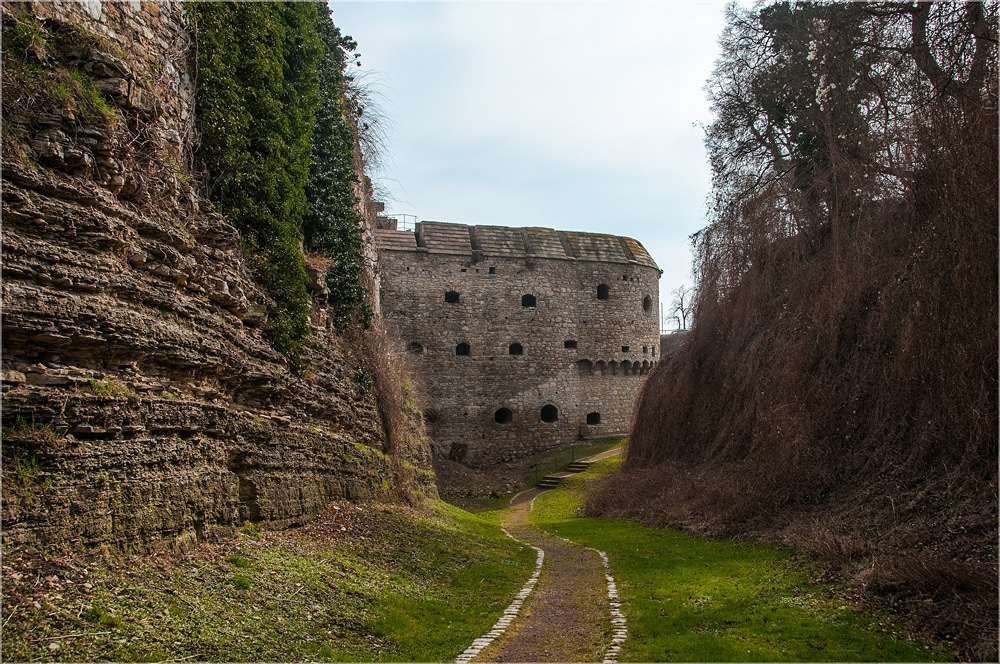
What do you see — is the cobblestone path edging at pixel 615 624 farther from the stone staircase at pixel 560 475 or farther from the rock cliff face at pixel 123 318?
the stone staircase at pixel 560 475

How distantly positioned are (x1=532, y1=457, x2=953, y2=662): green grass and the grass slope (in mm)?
1835

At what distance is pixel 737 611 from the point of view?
8211mm

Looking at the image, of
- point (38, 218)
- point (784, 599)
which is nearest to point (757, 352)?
point (784, 599)

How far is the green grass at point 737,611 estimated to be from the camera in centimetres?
662

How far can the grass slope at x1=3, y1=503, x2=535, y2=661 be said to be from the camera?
500 cm

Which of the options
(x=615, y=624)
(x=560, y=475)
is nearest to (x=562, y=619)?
(x=615, y=624)

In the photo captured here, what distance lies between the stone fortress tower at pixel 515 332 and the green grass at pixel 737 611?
1939 cm

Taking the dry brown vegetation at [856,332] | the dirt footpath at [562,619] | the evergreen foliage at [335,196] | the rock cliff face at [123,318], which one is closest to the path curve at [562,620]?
the dirt footpath at [562,619]

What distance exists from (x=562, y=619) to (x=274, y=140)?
751cm

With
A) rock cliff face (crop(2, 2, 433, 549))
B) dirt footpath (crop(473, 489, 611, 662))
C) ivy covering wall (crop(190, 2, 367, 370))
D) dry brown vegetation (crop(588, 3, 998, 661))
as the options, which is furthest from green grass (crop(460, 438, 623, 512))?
rock cliff face (crop(2, 2, 433, 549))

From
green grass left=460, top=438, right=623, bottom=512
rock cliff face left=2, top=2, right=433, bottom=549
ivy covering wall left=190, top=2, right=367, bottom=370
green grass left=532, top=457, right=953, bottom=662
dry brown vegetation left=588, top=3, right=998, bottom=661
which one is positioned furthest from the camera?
green grass left=460, top=438, right=623, bottom=512

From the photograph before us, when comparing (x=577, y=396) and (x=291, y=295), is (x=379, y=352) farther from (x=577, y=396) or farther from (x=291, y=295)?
(x=577, y=396)

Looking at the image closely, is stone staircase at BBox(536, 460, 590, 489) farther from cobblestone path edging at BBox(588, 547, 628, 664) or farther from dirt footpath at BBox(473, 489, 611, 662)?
cobblestone path edging at BBox(588, 547, 628, 664)

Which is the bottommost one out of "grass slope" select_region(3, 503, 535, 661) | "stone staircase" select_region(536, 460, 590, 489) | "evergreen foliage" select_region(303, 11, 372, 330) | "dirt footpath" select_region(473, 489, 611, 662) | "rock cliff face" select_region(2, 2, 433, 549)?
"stone staircase" select_region(536, 460, 590, 489)
